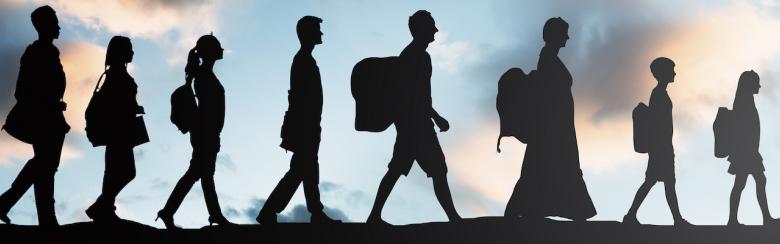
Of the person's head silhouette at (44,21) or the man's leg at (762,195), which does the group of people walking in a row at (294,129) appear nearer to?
the person's head silhouette at (44,21)

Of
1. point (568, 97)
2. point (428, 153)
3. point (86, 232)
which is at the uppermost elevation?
point (568, 97)

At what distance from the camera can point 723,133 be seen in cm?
1739

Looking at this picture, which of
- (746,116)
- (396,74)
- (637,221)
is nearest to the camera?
(396,74)

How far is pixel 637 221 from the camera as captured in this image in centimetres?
1596

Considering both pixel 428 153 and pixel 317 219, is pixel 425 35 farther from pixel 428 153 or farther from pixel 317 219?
pixel 317 219

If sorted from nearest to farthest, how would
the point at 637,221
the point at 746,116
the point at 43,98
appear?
1. the point at 43,98
2. the point at 637,221
3. the point at 746,116

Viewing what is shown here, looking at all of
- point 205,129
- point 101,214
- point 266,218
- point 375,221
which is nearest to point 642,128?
point 375,221

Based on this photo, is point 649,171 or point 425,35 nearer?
Answer: point 425,35

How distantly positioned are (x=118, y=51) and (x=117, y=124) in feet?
2.77

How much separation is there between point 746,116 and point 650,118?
187 cm

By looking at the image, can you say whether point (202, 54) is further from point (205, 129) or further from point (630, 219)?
point (630, 219)

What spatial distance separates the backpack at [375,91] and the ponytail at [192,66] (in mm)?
1822

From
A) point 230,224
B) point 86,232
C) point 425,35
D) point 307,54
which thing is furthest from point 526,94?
point 86,232

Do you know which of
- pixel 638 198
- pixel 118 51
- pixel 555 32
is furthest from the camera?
pixel 638 198
